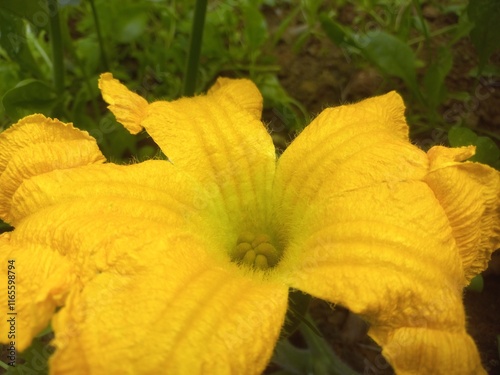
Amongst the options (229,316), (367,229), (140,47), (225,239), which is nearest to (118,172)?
(225,239)

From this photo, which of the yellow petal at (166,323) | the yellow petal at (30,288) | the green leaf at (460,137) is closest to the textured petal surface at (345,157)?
the yellow petal at (166,323)

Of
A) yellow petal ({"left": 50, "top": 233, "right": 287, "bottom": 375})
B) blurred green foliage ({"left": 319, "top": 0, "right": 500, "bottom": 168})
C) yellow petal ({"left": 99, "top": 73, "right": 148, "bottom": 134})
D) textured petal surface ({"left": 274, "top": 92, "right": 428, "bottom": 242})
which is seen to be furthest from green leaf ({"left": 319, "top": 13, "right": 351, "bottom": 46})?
yellow petal ({"left": 50, "top": 233, "right": 287, "bottom": 375})

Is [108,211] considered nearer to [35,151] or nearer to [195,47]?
[35,151]

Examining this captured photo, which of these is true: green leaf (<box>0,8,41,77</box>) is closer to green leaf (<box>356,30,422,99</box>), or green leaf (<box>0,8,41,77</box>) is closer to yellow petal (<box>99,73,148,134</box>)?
yellow petal (<box>99,73,148,134</box>)

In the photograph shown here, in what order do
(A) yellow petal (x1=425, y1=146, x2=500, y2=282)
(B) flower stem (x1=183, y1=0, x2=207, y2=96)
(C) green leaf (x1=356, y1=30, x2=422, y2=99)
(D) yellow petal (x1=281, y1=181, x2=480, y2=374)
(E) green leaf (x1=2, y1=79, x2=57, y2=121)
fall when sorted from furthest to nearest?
(C) green leaf (x1=356, y1=30, x2=422, y2=99)
(B) flower stem (x1=183, y1=0, x2=207, y2=96)
(E) green leaf (x1=2, y1=79, x2=57, y2=121)
(A) yellow petal (x1=425, y1=146, x2=500, y2=282)
(D) yellow petal (x1=281, y1=181, x2=480, y2=374)

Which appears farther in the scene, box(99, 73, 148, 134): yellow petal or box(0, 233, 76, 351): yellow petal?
box(99, 73, 148, 134): yellow petal

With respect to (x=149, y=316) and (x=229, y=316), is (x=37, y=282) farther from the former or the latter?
(x=229, y=316)
